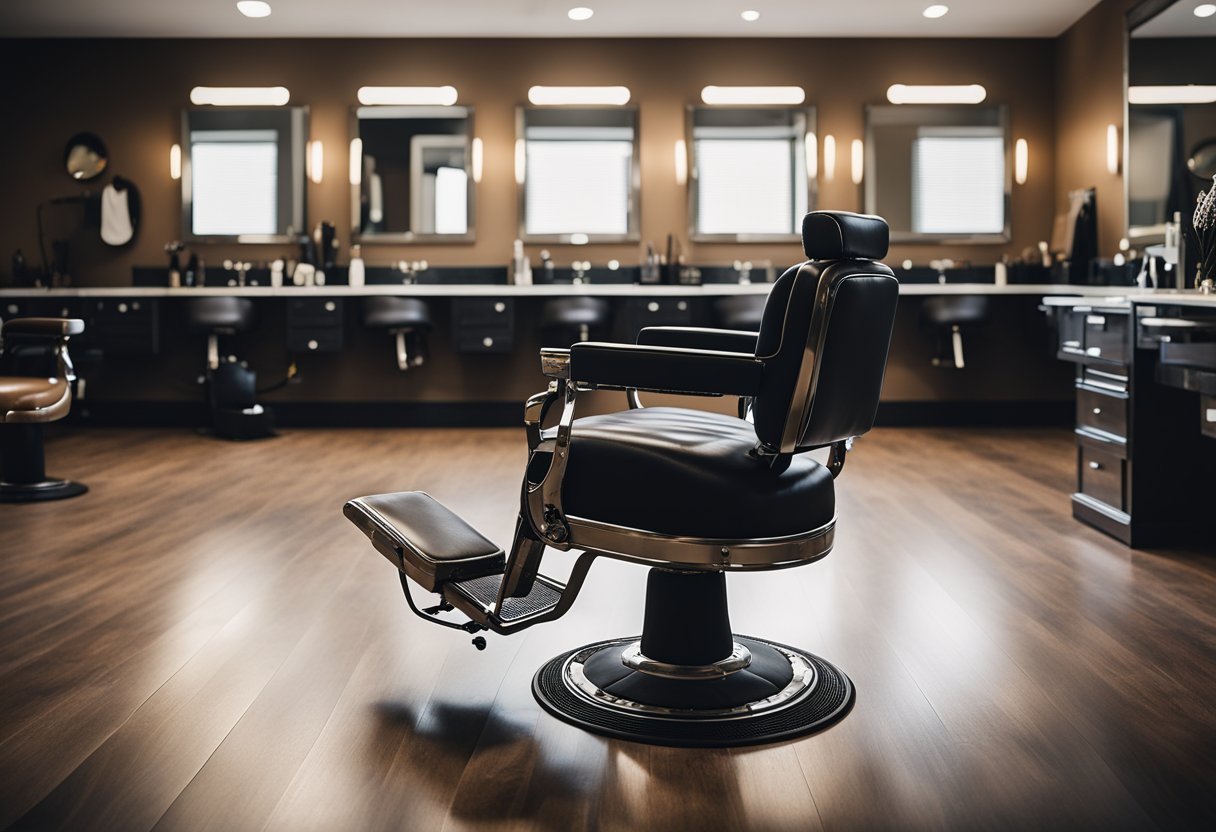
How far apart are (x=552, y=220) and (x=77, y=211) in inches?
122

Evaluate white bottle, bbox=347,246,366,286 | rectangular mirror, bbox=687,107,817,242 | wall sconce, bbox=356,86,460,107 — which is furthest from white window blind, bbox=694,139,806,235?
white bottle, bbox=347,246,366,286

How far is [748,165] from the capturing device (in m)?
7.15

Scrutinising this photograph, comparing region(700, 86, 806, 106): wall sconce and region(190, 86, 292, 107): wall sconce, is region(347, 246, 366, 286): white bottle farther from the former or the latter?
region(700, 86, 806, 106): wall sconce

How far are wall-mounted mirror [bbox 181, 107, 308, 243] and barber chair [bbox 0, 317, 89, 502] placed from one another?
2.61 meters

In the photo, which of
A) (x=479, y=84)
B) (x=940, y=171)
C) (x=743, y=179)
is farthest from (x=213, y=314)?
(x=940, y=171)

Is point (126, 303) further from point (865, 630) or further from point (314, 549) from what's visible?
point (865, 630)

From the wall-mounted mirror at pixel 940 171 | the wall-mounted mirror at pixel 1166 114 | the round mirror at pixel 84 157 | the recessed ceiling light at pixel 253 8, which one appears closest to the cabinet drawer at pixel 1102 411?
the wall-mounted mirror at pixel 1166 114

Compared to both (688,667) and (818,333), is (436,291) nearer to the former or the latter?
(688,667)

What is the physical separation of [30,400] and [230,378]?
2.15m

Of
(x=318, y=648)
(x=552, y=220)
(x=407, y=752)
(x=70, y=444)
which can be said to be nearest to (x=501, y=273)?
(x=552, y=220)

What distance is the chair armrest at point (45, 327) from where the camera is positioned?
4.54 m

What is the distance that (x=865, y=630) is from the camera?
2.66 metres

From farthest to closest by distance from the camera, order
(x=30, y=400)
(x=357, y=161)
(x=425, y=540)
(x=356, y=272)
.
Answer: (x=357, y=161) → (x=356, y=272) → (x=30, y=400) → (x=425, y=540)

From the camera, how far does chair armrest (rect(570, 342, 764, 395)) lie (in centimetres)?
196
